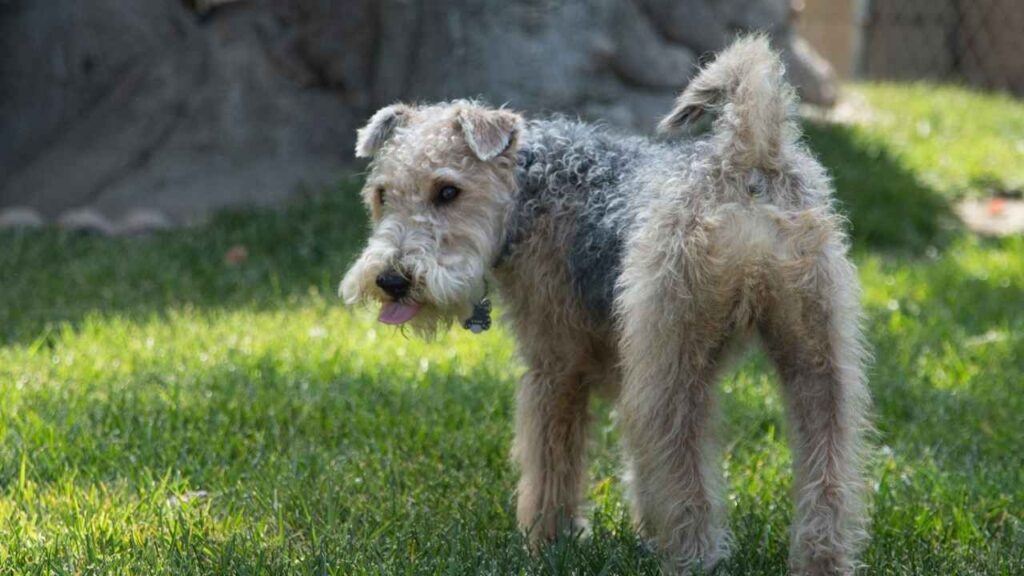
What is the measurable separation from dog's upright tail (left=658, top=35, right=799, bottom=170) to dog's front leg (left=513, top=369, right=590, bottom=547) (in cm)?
97

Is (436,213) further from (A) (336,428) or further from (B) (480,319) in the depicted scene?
(A) (336,428)

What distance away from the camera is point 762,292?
11.0 feet

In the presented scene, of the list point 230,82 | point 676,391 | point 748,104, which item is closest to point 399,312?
point 676,391

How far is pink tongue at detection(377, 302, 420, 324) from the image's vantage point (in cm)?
381

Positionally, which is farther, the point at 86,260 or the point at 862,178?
the point at 862,178

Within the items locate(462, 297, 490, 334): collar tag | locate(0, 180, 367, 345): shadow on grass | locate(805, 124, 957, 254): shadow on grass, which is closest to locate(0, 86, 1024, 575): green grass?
locate(0, 180, 367, 345): shadow on grass

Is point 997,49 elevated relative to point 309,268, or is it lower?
lower

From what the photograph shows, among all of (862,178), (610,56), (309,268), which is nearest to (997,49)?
(862,178)

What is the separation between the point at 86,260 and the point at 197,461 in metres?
3.78

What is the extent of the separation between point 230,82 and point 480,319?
6.03 metres

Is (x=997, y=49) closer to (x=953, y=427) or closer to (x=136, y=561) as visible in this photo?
(x=953, y=427)

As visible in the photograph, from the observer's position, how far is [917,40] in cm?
1478

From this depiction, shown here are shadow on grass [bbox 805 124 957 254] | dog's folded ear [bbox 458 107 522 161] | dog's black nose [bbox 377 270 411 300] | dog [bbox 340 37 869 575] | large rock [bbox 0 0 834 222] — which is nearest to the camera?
dog [bbox 340 37 869 575]

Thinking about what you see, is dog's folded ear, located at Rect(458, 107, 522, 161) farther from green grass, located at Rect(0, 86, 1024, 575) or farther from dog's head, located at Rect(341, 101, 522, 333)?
green grass, located at Rect(0, 86, 1024, 575)
